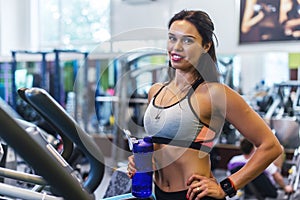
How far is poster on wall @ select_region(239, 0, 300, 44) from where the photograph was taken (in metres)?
4.37

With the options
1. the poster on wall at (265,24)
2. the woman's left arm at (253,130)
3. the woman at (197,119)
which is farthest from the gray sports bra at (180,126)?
the poster on wall at (265,24)

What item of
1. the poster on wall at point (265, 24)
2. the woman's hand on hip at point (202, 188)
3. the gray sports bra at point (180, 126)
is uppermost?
the poster on wall at point (265, 24)

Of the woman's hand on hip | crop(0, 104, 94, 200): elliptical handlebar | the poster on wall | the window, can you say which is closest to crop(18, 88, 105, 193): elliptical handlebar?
crop(0, 104, 94, 200): elliptical handlebar

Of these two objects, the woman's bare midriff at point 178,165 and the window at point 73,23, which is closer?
the woman's bare midriff at point 178,165

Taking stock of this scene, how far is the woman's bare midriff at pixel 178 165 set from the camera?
1.35m

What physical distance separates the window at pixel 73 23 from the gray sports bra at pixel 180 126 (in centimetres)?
546

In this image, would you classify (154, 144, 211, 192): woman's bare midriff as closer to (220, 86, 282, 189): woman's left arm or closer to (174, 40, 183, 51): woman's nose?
(220, 86, 282, 189): woman's left arm

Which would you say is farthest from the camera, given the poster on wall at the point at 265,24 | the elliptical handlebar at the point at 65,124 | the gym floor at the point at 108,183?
the poster on wall at the point at 265,24

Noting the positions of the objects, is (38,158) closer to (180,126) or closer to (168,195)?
(180,126)

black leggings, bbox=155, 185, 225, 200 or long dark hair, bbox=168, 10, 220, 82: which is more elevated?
long dark hair, bbox=168, 10, 220, 82

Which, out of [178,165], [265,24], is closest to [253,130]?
[178,165]

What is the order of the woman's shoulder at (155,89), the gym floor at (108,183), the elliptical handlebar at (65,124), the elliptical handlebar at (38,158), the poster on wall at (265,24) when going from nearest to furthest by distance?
the elliptical handlebar at (38,158) < the elliptical handlebar at (65,124) < the woman's shoulder at (155,89) < the gym floor at (108,183) < the poster on wall at (265,24)

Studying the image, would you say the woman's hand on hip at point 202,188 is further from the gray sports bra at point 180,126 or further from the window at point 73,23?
the window at point 73,23

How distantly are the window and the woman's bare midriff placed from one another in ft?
17.9
